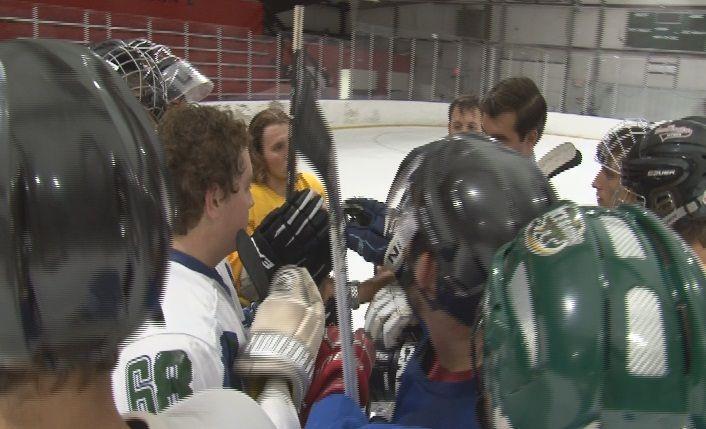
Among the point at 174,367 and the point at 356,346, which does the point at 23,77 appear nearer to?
the point at 174,367

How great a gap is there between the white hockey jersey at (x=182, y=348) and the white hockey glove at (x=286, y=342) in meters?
0.05

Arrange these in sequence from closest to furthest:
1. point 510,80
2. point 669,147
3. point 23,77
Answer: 1. point 23,77
2. point 669,147
3. point 510,80

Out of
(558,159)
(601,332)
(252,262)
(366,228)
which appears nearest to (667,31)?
(558,159)

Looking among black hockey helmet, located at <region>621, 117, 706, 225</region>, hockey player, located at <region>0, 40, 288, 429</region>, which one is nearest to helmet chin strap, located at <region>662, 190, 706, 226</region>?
black hockey helmet, located at <region>621, 117, 706, 225</region>

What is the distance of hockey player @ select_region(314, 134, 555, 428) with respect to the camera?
85 centimetres

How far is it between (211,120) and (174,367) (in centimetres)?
55

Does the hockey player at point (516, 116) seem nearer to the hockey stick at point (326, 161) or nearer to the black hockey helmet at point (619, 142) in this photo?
the black hockey helmet at point (619, 142)

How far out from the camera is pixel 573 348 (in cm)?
56

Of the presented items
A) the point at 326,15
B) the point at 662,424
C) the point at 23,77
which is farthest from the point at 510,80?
the point at 326,15

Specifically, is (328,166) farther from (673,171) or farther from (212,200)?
(673,171)

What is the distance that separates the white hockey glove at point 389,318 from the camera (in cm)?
133

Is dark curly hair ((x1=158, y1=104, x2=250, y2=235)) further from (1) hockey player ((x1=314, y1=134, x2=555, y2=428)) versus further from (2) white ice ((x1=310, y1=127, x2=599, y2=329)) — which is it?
(2) white ice ((x1=310, y1=127, x2=599, y2=329))

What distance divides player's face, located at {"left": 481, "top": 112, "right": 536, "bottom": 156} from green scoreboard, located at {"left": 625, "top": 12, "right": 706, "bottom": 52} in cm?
1308

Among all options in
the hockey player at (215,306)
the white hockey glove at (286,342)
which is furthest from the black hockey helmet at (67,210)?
the white hockey glove at (286,342)
